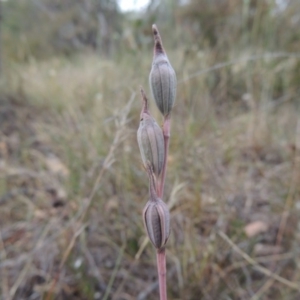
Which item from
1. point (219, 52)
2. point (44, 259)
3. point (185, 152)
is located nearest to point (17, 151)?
point (44, 259)

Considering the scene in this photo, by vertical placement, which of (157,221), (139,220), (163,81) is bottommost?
(139,220)

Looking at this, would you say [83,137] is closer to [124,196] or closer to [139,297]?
[124,196]

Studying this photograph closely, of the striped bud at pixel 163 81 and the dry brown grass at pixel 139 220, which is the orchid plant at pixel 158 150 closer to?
the striped bud at pixel 163 81

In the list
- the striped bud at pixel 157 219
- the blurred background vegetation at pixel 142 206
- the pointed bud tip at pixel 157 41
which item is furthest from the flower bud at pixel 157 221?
the blurred background vegetation at pixel 142 206

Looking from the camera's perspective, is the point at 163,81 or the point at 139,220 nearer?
the point at 163,81

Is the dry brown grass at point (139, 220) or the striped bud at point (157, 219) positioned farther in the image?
the dry brown grass at point (139, 220)

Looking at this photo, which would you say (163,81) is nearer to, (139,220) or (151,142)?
(151,142)

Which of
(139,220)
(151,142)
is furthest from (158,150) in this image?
(139,220)
